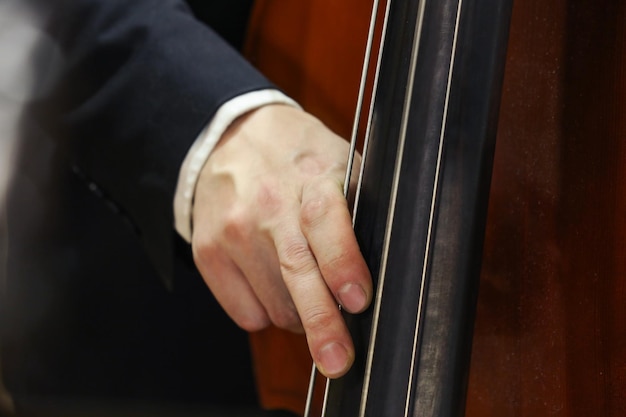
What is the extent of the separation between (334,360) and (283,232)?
95 mm

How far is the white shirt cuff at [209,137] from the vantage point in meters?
0.57

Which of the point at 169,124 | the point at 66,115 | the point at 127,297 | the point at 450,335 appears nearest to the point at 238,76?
the point at 169,124

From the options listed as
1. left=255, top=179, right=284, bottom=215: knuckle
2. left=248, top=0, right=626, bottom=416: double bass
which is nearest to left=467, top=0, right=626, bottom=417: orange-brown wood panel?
left=248, top=0, right=626, bottom=416: double bass

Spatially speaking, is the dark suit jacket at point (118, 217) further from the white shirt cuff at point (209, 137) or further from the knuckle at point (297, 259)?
the knuckle at point (297, 259)

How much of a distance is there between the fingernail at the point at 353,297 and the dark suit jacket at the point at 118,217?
8.7 inches

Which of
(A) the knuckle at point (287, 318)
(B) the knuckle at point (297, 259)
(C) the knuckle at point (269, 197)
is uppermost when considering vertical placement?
(C) the knuckle at point (269, 197)

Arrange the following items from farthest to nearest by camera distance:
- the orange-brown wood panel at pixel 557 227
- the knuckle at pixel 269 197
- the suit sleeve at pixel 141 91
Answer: the suit sleeve at pixel 141 91
the knuckle at pixel 269 197
the orange-brown wood panel at pixel 557 227

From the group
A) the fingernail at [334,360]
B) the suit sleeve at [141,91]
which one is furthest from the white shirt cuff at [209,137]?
the fingernail at [334,360]

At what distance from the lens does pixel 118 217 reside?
0.85m

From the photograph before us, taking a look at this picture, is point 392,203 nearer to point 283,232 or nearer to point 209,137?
point 283,232

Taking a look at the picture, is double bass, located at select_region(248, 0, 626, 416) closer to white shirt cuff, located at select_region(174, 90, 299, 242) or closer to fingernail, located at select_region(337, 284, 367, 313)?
fingernail, located at select_region(337, 284, 367, 313)

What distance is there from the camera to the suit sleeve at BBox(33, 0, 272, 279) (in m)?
0.60

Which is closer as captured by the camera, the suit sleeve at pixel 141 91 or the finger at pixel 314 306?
the finger at pixel 314 306

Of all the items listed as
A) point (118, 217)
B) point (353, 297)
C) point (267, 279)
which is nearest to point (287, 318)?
point (267, 279)
